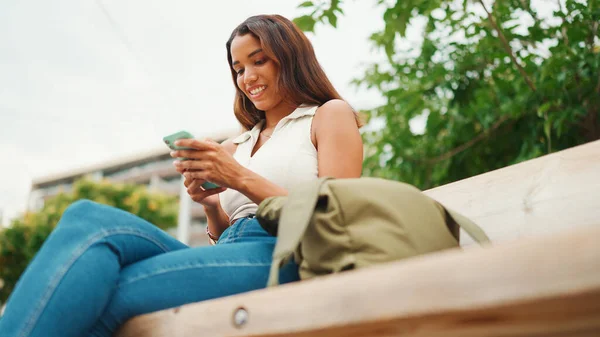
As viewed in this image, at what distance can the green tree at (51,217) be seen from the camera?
2488 centimetres

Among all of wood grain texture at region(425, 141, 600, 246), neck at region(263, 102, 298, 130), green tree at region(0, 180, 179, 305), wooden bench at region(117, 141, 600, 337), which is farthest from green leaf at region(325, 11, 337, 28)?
green tree at region(0, 180, 179, 305)

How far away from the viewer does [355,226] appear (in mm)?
1133

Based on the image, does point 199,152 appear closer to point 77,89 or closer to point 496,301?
point 496,301

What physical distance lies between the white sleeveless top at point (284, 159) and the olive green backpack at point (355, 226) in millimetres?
548

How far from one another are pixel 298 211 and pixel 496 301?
0.48m

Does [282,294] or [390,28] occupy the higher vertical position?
[390,28]

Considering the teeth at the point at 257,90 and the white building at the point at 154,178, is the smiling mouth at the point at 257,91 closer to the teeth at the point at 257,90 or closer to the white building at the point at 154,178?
the teeth at the point at 257,90

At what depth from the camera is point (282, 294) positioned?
0.95m

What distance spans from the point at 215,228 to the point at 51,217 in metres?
26.1

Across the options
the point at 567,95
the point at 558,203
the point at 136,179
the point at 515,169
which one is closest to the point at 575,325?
the point at 558,203

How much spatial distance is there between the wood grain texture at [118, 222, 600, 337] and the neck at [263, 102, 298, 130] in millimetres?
1162

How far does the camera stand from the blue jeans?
3.88 feet

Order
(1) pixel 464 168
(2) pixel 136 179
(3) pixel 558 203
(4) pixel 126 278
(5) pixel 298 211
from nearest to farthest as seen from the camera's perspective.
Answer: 1. (5) pixel 298 211
2. (4) pixel 126 278
3. (3) pixel 558 203
4. (1) pixel 464 168
5. (2) pixel 136 179

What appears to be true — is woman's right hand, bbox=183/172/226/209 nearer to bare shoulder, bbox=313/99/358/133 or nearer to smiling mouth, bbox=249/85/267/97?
bare shoulder, bbox=313/99/358/133
